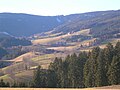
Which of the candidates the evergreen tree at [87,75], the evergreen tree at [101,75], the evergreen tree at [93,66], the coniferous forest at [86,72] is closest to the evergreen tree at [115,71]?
the coniferous forest at [86,72]

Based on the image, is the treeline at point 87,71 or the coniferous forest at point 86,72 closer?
the coniferous forest at point 86,72

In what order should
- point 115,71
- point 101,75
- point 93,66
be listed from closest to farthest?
point 115,71 < point 101,75 < point 93,66

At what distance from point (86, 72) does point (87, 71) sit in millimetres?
→ 446

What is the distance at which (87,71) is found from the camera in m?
113

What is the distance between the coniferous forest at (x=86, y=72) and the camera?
99.8 m

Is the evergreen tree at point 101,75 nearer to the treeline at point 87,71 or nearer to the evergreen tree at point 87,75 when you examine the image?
the treeline at point 87,71

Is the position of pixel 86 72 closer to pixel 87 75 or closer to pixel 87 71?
pixel 87 71

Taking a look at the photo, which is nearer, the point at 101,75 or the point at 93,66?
the point at 101,75

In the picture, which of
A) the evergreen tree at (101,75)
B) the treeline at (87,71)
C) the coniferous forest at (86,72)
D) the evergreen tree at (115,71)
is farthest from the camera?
the evergreen tree at (101,75)

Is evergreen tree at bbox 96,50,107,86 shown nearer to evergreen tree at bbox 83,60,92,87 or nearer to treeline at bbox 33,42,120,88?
treeline at bbox 33,42,120,88

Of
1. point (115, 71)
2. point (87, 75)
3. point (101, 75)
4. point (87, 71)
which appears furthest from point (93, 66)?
point (115, 71)

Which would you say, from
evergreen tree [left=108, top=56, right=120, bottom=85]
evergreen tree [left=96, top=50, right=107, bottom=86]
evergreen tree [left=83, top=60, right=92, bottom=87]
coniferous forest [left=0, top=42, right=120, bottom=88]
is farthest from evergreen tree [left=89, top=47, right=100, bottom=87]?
evergreen tree [left=108, top=56, right=120, bottom=85]

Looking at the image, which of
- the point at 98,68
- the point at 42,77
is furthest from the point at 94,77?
the point at 42,77

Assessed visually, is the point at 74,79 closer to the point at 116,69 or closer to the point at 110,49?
the point at 110,49
